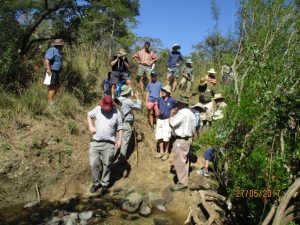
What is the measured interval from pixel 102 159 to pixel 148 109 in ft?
9.61

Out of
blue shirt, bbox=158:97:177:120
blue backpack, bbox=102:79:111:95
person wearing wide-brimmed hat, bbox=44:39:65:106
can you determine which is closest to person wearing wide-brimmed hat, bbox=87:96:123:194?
blue shirt, bbox=158:97:177:120

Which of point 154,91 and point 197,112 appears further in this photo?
point 154,91

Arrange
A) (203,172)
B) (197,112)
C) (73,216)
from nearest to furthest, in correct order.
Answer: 1. (73,216)
2. (203,172)
3. (197,112)

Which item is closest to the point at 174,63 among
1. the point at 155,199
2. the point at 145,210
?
the point at 155,199

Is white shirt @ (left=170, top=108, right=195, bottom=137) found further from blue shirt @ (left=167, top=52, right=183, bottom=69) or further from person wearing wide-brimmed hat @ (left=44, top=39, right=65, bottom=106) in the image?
blue shirt @ (left=167, top=52, right=183, bottom=69)

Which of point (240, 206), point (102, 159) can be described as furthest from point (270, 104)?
point (102, 159)

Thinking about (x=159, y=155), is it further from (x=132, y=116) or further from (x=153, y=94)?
(x=153, y=94)

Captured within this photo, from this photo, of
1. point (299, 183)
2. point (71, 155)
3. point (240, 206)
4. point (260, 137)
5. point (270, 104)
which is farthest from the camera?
point (71, 155)

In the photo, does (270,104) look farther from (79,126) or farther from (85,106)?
(85,106)

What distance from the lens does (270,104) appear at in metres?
6.00

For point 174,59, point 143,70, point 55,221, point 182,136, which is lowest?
point 55,221

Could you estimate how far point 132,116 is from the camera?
9.62m

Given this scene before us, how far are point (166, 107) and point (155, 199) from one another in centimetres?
225
